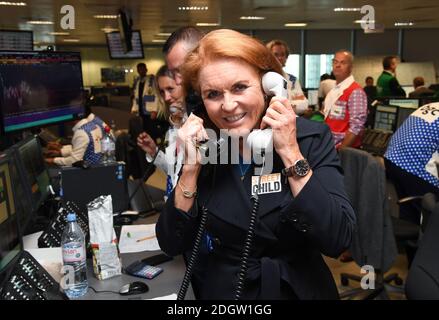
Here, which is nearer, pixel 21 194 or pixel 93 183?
pixel 21 194

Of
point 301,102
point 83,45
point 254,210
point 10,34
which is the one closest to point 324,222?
point 254,210

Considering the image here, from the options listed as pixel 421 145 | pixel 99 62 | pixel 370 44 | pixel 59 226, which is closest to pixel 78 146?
pixel 59 226

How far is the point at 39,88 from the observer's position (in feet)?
7.89

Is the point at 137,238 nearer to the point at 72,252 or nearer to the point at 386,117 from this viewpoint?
the point at 72,252

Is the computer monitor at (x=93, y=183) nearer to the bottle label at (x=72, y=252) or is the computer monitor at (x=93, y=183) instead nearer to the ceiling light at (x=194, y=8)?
the bottle label at (x=72, y=252)

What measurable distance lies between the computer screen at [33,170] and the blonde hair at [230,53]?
3.13 feet

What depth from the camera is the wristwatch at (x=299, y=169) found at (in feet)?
3.63

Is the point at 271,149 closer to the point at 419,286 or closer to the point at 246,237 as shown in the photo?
the point at 246,237

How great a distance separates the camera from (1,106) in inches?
77.8

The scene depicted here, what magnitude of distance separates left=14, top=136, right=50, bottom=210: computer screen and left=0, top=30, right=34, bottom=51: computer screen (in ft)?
2.95

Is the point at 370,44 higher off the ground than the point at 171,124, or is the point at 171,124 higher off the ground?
the point at 370,44

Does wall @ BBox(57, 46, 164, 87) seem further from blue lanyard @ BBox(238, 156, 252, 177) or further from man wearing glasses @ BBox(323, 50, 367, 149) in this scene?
blue lanyard @ BBox(238, 156, 252, 177)

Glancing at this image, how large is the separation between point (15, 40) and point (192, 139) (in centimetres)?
212

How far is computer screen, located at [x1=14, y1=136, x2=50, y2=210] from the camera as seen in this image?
189 cm
